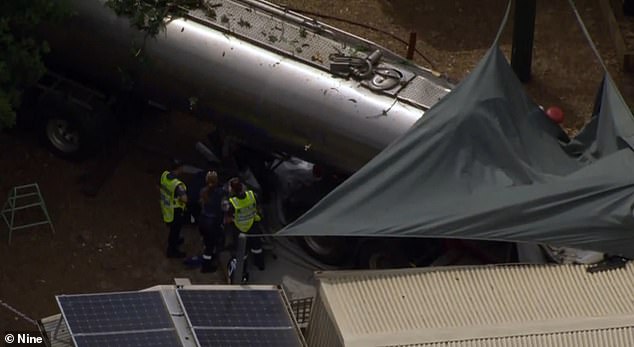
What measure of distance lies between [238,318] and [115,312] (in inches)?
45.4

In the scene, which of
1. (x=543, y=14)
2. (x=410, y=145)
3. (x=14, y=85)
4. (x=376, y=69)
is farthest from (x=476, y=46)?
(x=14, y=85)

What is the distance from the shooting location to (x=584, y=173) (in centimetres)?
1427

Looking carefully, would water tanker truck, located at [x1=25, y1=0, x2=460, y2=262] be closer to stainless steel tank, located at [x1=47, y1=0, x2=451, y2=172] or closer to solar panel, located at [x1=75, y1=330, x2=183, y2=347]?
stainless steel tank, located at [x1=47, y1=0, x2=451, y2=172]

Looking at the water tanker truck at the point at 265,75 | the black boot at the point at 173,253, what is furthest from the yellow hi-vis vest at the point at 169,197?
the water tanker truck at the point at 265,75

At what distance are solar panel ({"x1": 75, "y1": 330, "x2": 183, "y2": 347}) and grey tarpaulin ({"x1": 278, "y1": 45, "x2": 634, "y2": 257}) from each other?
1.65 metres

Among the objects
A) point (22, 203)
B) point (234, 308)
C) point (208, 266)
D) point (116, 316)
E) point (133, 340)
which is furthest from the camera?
point (22, 203)

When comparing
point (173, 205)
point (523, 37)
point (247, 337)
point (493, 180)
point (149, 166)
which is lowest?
point (247, 337)

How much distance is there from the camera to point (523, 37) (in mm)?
19203

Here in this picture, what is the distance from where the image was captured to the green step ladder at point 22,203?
16328mm

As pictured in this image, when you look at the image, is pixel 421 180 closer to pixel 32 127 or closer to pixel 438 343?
pixel 438 343

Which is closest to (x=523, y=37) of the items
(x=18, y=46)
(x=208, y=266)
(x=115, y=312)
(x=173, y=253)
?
(x=208, y=266)

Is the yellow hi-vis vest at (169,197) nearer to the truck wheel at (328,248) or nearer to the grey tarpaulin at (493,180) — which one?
the truck wheel at (328,248)

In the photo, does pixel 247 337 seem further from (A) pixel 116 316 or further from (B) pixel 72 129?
(B) pixel 72 129

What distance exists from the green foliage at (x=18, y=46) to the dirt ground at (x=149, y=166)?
2.01 metres
